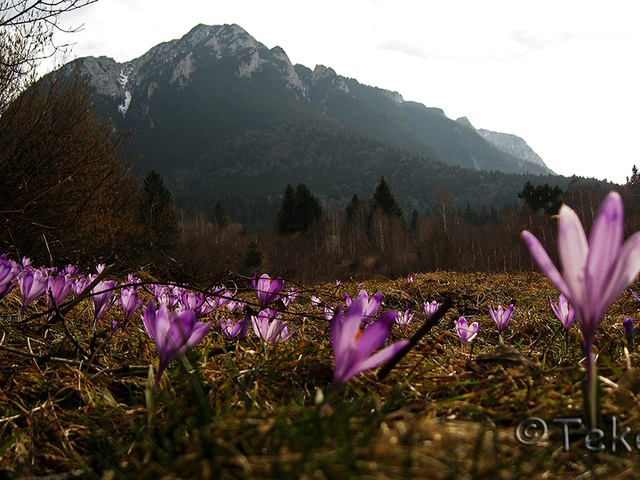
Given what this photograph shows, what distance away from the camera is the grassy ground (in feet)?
1.42

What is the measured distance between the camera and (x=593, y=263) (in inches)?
21.7

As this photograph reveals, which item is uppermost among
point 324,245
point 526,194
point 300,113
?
point 300,113

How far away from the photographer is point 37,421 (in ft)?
2.57

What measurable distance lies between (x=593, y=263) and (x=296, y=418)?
542 mm

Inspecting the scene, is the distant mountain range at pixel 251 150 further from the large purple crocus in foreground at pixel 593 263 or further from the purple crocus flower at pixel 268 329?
the large purple crocus in foreground at pixel 593 263

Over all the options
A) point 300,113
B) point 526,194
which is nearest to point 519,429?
point 526,194

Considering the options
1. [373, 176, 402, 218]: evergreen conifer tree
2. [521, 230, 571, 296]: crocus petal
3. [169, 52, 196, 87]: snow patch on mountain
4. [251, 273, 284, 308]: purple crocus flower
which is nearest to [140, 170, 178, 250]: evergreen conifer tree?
[251, 273, 284, 308]: purple crocus flower

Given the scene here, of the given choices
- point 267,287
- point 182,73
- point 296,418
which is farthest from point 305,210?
point 182,73

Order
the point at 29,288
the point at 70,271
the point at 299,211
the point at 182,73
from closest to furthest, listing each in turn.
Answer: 1. the point at 29,288
2. the point at 70,271
3. the point at 299,211
4. the point at 182,73

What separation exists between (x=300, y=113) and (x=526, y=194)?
158 m

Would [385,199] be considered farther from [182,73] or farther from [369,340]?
[182,73]

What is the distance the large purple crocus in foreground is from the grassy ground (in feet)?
0.31

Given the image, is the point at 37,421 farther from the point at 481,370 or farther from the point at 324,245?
the point at 324,245

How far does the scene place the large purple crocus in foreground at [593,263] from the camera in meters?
0.53
